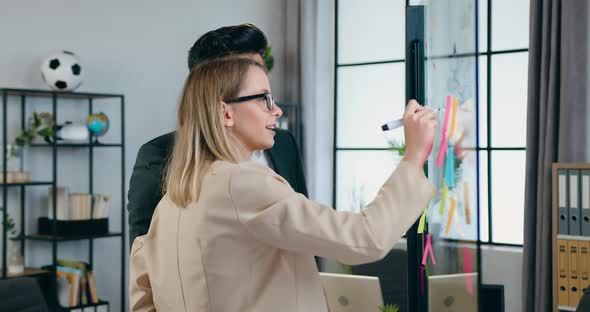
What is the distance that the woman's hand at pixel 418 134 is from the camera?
4.14ft

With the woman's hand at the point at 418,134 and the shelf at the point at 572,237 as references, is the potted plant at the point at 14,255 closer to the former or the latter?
the shelf at the point at 572,237

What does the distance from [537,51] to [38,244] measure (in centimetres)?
334

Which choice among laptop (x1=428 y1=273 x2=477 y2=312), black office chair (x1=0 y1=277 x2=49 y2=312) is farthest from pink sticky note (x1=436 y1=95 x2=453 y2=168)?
black office chair (x1=0 y1=277 x2=49 y2=312)

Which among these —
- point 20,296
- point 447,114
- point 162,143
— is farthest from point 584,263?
point 20,296

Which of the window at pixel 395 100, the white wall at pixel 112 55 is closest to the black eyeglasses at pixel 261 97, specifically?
the white wall at pixel 112 55

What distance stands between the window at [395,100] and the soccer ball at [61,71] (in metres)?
2.32

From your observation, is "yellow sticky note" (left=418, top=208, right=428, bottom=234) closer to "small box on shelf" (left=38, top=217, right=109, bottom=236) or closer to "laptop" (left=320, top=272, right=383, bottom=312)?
"laptop" (left=320, top=272, right=383, bottom=312)

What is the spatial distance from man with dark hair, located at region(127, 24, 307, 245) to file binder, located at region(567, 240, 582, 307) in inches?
97.5

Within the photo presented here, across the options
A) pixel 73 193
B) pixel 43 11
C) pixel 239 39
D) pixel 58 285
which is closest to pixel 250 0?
pixel 43 11

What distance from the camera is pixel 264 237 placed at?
123 centimetres

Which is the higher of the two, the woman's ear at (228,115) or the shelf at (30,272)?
the woman's ear at (228,115)

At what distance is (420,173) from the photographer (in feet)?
4.15

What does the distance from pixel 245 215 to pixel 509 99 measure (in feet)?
13.8

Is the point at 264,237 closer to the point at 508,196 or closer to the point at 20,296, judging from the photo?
the point at 20,296
